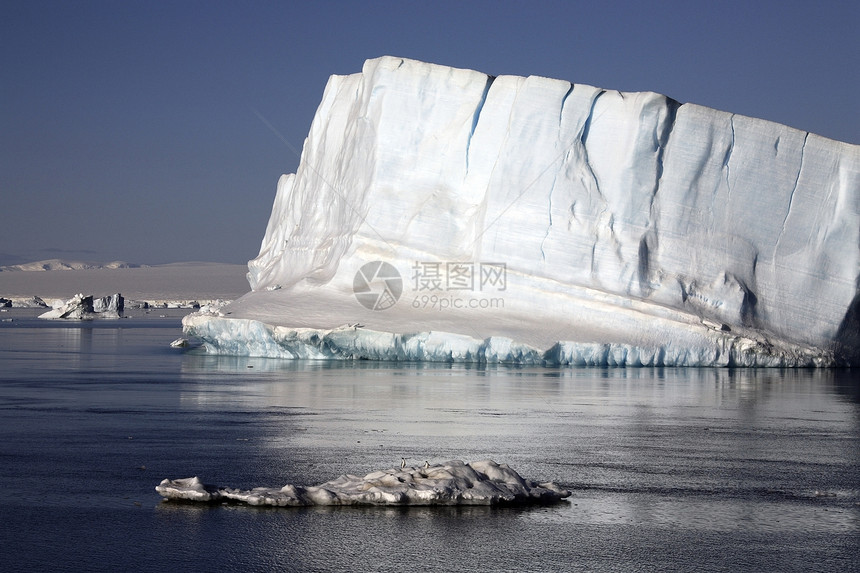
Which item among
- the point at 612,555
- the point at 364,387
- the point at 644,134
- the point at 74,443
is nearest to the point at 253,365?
the point at 364,387

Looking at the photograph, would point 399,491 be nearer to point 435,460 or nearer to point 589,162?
point 435,460

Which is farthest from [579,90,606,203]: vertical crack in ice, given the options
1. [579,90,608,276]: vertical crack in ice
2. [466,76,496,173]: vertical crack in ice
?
[466,76,496,173]: vertical crack in ice

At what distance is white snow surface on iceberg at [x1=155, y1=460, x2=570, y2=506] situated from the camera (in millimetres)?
6422

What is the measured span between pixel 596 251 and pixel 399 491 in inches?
581

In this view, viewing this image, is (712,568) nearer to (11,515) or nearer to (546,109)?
(11,515)

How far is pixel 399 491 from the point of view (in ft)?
21.2

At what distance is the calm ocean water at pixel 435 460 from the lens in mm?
5316

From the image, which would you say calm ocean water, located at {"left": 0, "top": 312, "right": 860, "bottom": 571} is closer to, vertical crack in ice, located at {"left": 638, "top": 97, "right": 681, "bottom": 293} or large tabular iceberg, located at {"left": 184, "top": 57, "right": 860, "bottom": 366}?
large tabular iceberg, located at {"left": 184, "top": 57, "right": 860, "bottom": 366}

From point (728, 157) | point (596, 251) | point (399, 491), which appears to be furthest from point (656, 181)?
point (399, 491)

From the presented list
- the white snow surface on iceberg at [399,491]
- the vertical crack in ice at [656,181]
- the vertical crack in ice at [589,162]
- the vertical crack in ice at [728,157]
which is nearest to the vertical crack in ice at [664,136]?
the vertical crack in ice at [656,181]

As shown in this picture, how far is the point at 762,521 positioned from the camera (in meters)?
6.10

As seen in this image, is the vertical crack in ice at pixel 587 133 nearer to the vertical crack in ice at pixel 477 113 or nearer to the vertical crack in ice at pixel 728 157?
the vertical crack in ice at pixel 477 113

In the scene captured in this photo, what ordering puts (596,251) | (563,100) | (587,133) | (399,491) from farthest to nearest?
(563,100) → (587,133) → (596,251) → (399,491)

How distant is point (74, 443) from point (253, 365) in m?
11.1
